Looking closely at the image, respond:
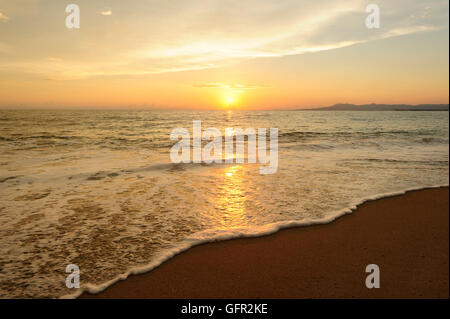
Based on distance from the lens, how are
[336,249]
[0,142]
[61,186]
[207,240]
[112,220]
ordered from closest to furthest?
[336,249], [207,240], [112,220], [61,186], [0,142]

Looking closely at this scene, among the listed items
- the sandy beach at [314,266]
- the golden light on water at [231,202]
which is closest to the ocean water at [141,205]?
the golden light on water at [231,202]

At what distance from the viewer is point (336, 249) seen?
378cm

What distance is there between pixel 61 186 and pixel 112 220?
123 inches

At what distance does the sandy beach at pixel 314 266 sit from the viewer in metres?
2.95

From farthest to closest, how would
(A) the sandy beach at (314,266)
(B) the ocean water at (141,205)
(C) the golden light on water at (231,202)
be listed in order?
(C) the golden light on water at (231,202)
(B) the ocean water at (141,205)
(A) the sandy beach at (314,266)

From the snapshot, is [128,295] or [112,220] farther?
[112,220]

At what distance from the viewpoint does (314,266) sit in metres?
3.38

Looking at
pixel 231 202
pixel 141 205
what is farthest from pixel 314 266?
pixel 141 205

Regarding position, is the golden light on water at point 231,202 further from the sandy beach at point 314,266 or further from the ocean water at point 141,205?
the sandy beach at point 314,266

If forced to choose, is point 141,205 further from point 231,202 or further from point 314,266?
point 314,266

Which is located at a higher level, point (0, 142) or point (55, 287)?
point (0, 142)

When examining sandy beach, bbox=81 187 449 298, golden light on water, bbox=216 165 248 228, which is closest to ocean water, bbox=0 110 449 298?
golden light on water, bbox=216 165 248 228
